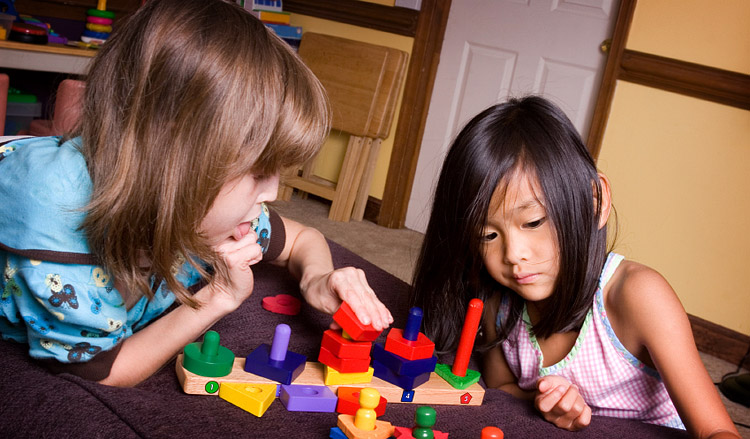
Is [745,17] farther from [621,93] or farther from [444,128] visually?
[444,128]

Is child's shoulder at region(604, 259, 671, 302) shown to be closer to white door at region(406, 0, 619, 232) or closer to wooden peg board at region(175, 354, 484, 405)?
wooden peg board at region(175, 354, 484, 405)

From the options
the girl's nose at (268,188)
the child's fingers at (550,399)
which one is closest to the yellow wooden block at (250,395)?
the girl's nose at (268,188)

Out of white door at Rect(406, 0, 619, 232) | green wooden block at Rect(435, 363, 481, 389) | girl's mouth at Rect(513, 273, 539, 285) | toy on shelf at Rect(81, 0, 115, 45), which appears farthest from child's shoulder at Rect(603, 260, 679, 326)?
toy on shelf at Rect(81, 0, 115, 45)

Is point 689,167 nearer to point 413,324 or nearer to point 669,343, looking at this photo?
point 669,343

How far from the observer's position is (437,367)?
3.44 ft

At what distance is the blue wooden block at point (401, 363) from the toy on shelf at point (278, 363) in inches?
4.8

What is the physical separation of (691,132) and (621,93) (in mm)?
284

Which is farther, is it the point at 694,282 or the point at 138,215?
the point at 694,282

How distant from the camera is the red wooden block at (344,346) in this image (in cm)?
92

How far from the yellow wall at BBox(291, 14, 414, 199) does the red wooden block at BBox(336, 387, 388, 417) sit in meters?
2.48

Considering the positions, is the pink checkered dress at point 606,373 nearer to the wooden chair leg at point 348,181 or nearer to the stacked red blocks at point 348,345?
the stacked red blocks at point 348,345

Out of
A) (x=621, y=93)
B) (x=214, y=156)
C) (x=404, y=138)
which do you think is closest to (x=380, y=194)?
(x=404, y=138)

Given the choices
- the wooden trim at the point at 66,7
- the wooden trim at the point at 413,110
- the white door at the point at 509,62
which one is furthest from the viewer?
the wooden trim at the point at 66,7

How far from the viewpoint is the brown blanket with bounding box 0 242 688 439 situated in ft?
2.45
